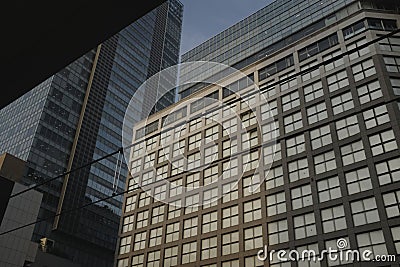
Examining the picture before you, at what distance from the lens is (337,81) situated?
148 ft

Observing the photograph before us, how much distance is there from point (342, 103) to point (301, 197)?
1114 centimetres

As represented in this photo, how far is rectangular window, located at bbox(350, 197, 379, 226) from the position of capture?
114 feet

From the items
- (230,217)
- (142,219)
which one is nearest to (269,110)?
(230,217)

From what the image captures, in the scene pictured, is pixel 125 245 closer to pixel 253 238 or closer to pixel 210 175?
pixel 210 175

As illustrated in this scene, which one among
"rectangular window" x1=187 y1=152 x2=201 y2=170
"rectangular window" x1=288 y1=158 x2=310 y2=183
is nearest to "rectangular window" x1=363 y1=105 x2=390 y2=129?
"rectangular window" x1=288 y1=158 x2=310 y2=183

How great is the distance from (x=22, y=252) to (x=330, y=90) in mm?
40335

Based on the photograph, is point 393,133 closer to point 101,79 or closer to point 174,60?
point 101,79

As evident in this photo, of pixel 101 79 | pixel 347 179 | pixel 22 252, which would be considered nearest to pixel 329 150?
pixel 347 179

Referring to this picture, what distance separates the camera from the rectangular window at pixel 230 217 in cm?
4481

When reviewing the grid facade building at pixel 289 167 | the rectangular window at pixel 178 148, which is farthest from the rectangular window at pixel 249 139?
the rectangular window at pixel 178 148

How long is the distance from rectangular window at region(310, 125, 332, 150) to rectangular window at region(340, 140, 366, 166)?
7.05 feet

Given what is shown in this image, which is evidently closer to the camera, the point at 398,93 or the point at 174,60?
the point at 398,93

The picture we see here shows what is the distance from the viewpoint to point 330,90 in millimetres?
45000

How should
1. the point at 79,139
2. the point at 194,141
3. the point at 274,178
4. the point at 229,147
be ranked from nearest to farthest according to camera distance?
the point at 274,178
the point at 229,147
the point at 194,141
the point at 79,139
